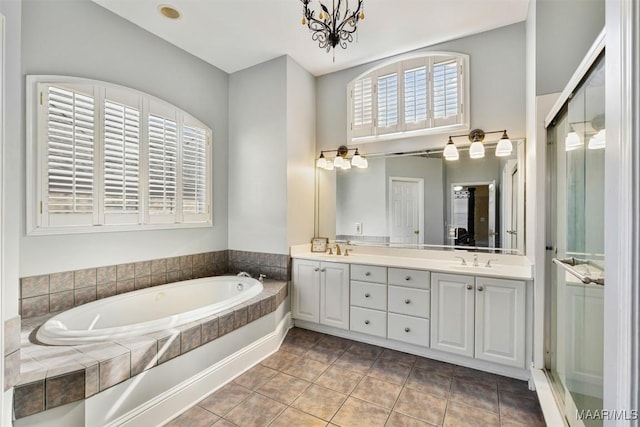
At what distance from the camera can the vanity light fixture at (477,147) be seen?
247 cm

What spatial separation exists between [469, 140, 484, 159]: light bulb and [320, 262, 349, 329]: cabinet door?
160cm

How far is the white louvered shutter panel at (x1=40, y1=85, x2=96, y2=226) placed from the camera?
6.57 ft

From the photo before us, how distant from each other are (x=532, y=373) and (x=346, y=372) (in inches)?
51.6

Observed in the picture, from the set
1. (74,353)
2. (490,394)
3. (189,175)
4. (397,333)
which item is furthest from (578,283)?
(189,175)

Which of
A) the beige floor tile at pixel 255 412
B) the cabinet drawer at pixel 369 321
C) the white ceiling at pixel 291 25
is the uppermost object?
the white ceiling at pixel 291 25

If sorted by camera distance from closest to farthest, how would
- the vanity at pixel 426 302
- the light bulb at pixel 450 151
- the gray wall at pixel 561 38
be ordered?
the gray wall at pixel 561 38, the vanity at pixel 426 302, the light bulb at pixel 450 151

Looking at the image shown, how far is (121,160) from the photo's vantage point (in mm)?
2398

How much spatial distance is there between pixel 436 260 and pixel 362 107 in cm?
186

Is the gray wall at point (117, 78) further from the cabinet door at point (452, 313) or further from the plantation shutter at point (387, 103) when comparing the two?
the cabinet door at point (452, 313)

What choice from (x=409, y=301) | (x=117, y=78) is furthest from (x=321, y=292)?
(x=117, y=78)

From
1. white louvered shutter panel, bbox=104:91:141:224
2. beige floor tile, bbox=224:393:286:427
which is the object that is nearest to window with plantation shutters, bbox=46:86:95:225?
white louvered shutter panel, bbox=104:91:141:224

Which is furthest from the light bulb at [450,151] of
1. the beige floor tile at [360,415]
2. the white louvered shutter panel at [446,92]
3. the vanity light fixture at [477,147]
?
the beige floor tile at [360,415]

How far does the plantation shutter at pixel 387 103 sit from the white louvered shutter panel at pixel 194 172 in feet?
6.44

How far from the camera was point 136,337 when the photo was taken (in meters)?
1.70
